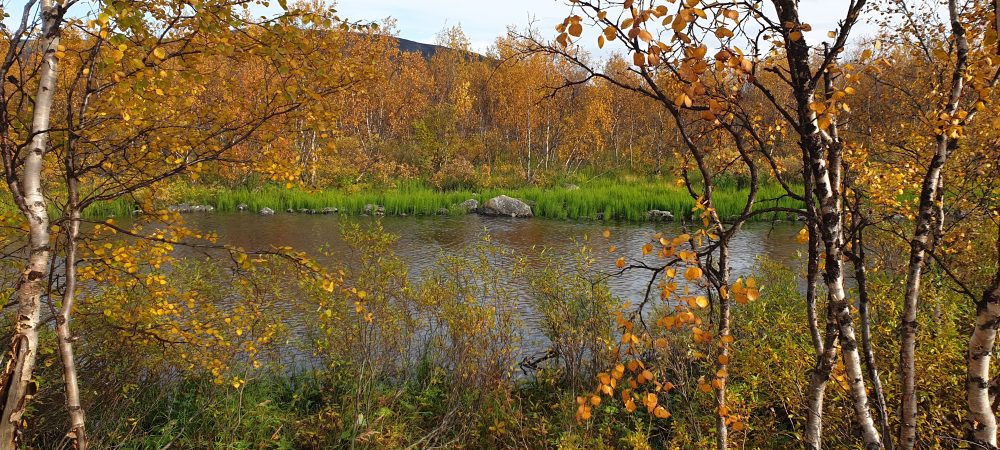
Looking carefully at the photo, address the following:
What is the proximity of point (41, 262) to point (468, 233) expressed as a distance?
12601 millimetres

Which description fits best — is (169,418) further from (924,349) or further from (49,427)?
(924,349)

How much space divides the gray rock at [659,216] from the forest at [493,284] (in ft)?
28.6

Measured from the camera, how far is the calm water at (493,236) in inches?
434

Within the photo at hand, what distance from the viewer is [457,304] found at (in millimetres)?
5680

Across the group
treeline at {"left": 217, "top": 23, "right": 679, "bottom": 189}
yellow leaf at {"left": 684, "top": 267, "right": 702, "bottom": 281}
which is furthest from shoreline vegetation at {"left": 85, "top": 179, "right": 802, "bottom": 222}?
yellow leaf at {"left": 684, "top": 267, "right": 702, "bottom": 281}

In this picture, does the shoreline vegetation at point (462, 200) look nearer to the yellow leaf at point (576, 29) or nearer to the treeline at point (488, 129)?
the treeline at point (488, 129)

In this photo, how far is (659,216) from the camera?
17.5 metres

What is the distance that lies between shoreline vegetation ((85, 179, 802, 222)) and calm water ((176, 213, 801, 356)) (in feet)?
2.86

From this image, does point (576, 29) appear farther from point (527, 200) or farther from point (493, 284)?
point (527, 200)

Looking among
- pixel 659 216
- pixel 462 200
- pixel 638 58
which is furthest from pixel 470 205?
pixel 638 58

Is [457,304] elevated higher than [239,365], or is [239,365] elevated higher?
[457,304]

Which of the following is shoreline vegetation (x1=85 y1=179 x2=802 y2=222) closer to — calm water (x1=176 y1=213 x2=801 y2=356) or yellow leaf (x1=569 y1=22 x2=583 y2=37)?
calm water (x1=176 y1=213 x2=801 y2=356)

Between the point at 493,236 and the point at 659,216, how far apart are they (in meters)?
5.66

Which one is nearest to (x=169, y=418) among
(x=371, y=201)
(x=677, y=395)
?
(x=677, y=395)
